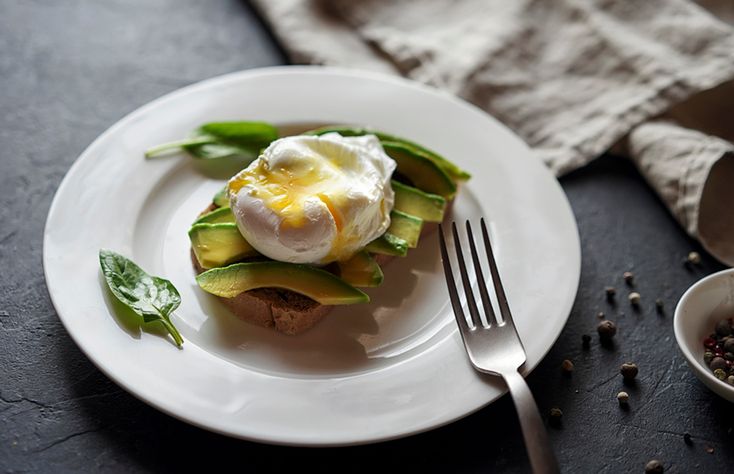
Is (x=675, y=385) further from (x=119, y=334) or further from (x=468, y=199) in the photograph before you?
(x=119, y=334)

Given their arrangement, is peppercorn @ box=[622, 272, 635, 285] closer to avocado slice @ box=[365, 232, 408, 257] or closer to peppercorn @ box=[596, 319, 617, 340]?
peppercorn @ box=[596, 319, 617, 340]

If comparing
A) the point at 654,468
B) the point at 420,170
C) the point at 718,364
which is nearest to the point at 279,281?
the point at 420,170

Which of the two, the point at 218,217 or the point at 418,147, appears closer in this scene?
the point at 218,217

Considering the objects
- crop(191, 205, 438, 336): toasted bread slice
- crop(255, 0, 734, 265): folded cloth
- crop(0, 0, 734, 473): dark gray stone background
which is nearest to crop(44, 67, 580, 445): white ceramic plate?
crop(191, 205, 438, 336): toasted bread slice

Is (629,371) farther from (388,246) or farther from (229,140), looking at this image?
(229,140)

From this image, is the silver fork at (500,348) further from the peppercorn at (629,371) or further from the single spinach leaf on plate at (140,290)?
the single spinach leaf on plate at (140,290)

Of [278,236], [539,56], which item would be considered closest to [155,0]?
[539,56]

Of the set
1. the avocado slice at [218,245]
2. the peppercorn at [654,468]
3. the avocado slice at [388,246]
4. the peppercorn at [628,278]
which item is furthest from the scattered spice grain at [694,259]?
the avocado slice at [218,245]
